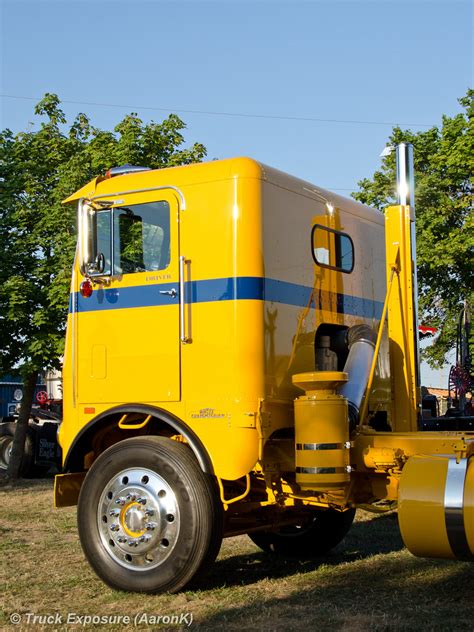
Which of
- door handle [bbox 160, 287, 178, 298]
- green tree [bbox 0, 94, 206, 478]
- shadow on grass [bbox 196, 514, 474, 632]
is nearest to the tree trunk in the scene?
green tree [bbox 0, 94, 206, 478]

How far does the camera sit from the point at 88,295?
23.2 feet

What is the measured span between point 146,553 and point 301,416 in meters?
1.55

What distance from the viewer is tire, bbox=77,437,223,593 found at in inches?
238

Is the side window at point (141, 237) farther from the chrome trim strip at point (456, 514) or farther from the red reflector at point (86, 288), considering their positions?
the chrome trim strip at point (456, 514)

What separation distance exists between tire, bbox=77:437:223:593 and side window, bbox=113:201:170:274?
141cm

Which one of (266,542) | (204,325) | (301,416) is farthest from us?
(266,542)

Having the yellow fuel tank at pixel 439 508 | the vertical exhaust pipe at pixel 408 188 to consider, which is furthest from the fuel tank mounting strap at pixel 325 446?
the vertical exhaust pipe at pixel 408 188

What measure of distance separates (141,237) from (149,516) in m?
2.23

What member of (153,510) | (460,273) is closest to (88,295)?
(153,510)

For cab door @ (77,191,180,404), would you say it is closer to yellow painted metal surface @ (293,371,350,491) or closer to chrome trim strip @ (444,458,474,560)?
yellow painted metal surface @ (293,371,350,491)

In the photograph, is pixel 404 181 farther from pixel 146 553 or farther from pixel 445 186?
pixel 445 186

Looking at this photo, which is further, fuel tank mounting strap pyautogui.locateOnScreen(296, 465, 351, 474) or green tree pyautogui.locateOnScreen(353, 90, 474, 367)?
green tree pyautogui.locateOnScreen(353, 90, 474, 367)

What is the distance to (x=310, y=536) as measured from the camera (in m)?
7.92

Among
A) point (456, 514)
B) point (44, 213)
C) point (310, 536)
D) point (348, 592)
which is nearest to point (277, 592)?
point (348, 592)
